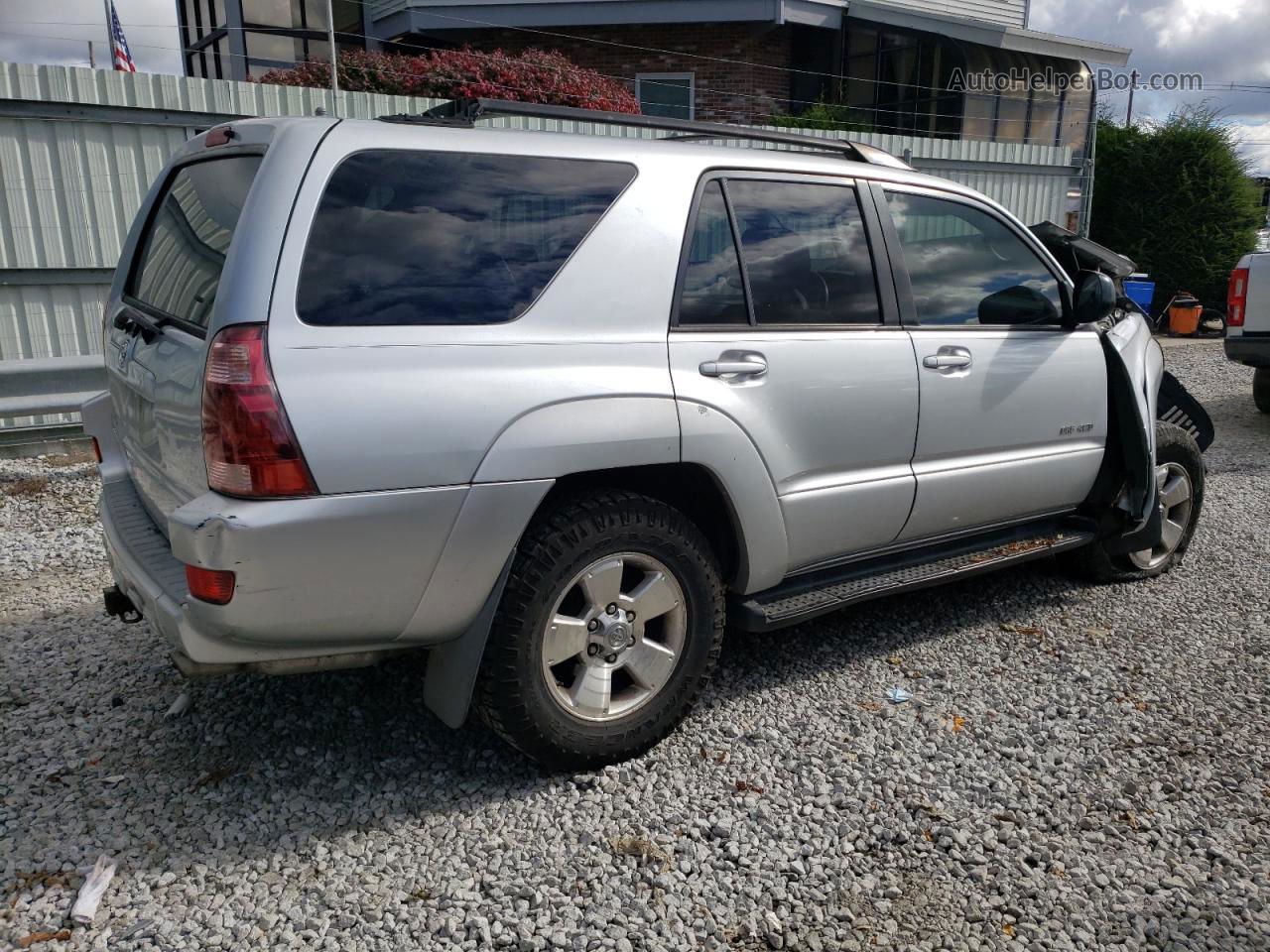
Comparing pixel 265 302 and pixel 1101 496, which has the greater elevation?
pixel 265 302

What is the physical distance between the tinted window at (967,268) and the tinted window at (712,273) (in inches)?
33.2

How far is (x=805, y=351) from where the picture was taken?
11.1 feet

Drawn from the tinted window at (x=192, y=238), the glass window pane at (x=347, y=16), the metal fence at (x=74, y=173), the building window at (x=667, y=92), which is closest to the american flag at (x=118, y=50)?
the glass window pane at (x=347, y=16)

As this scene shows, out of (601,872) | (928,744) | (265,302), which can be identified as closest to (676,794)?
(601,872)

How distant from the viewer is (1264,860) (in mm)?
2785

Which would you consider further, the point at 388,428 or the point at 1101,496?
the point at 1101,496

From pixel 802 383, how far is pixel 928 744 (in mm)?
1267

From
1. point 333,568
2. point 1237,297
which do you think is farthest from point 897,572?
point 1237,297

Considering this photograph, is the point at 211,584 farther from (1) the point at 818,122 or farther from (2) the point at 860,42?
(2) the point at 860,42

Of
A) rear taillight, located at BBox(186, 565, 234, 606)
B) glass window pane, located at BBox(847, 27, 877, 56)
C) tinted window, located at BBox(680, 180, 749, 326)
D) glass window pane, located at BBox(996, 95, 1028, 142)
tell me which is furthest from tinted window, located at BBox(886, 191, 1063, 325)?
glass window pane, located at BBox(996, 95, 1028, 142)

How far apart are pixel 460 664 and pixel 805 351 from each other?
1.50 metres

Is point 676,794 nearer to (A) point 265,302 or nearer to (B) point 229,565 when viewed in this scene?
(B) point 229,565

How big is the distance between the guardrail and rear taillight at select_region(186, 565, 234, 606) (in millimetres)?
4644

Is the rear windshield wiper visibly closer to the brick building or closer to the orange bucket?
the brick building
